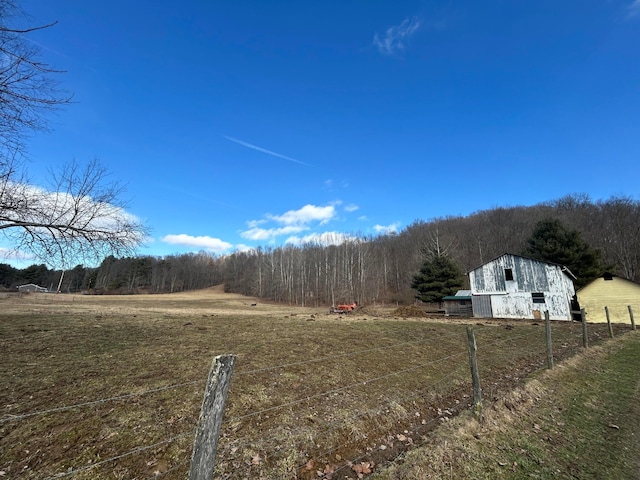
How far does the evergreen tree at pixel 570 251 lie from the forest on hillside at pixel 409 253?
8.63m

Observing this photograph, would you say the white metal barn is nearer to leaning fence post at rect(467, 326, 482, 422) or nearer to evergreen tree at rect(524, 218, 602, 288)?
evergreen tree at rect(524, 218, 602, 288)

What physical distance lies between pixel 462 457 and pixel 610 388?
6.26 m

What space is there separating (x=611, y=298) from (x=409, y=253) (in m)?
42.8

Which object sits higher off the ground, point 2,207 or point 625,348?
point 2,207

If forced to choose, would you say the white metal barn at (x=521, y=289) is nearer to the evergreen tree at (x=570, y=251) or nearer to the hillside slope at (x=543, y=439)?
the evergreen tree at (x=570, y=251)

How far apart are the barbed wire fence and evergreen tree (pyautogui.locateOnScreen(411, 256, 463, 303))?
3590 cm

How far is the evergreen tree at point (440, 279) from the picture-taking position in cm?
4256

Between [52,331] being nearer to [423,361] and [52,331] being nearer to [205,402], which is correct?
[205,402]

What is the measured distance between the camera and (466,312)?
34469 millimetres

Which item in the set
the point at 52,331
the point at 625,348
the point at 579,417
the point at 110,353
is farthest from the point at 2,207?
the point at 625,348

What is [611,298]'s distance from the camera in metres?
26.2

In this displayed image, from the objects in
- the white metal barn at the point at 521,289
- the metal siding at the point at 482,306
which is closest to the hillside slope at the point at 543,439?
the white metal barn at the point at 521,289

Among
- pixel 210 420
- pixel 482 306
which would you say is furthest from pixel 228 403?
pixel 482 306

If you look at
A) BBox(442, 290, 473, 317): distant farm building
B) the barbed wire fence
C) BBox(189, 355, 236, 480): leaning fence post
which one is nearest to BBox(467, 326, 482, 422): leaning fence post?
the barbed wire fence
